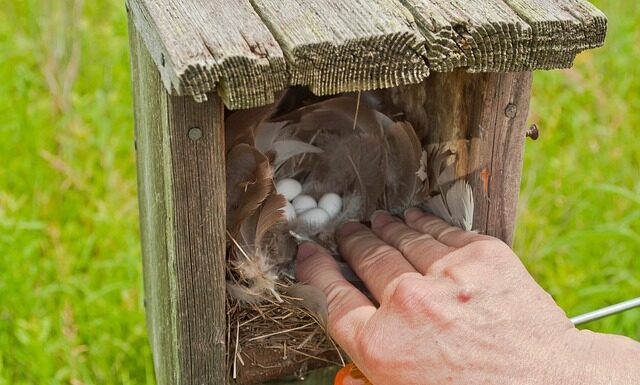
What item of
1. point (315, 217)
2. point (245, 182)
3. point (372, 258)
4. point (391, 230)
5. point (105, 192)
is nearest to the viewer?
point (245, 182)

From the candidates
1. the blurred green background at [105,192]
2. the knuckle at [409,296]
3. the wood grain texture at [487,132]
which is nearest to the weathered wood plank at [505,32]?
the wood grain texture at [487,132]

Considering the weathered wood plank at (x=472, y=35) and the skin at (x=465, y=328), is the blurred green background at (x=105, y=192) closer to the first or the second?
the skin at (x=465, y=328)

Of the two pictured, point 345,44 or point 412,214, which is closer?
point 345,44

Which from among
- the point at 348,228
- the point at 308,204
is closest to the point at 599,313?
the point at 348,228

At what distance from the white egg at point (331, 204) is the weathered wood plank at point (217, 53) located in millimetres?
724

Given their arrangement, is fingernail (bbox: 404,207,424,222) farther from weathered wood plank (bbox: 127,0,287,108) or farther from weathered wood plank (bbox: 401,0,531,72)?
weathered wood plank (bbox: 127,0,287,108)

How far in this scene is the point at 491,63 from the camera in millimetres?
1642

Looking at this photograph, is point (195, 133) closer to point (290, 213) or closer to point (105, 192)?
point (290, 213)

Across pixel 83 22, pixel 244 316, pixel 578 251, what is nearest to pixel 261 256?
pixel 244 316

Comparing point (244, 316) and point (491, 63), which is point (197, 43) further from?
point (244, 316)

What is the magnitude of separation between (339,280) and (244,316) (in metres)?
0.23

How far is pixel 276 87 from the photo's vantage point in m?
1.51

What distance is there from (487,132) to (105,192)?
194cm

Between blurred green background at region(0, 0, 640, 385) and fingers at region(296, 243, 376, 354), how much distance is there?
0.93m
